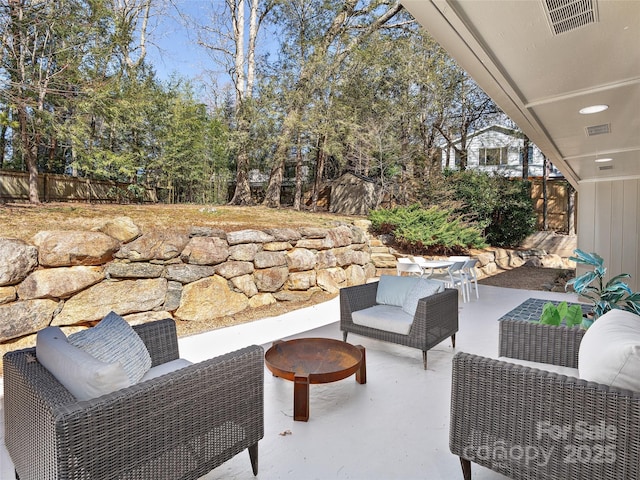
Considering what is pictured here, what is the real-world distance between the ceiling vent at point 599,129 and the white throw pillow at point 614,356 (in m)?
1.88

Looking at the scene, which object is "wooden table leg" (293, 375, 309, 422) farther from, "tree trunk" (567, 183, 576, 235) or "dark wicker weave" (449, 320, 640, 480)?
"tree trunk" (567, 183, 576, 235)

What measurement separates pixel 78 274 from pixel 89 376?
2.66 m

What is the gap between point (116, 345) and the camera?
1.84m

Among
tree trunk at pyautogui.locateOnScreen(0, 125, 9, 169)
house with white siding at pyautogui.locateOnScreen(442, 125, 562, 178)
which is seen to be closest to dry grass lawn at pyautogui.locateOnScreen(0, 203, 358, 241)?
tree trunk at pyautogui.locateOnScreen(0, 125, 9, 169)

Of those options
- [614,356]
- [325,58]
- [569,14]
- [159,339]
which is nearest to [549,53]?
[569,14]

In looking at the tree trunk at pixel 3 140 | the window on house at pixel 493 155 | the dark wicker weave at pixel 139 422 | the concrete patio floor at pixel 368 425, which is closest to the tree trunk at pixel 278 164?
the tree trunk at pixel 3 140

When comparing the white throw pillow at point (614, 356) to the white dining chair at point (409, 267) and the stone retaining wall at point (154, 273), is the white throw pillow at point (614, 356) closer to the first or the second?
the stone retaining wall at point (154, 273)

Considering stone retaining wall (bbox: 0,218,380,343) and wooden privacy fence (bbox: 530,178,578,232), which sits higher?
wooden privacy fence (bbox: 530,178,578,232)

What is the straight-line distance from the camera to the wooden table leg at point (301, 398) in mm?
2270

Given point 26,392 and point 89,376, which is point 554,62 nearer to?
point 89,376

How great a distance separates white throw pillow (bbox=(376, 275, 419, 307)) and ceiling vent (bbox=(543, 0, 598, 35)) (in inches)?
95.8

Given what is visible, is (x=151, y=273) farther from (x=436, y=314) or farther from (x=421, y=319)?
(x=436, y=314)

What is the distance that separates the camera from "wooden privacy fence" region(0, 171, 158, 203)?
482 centimetres

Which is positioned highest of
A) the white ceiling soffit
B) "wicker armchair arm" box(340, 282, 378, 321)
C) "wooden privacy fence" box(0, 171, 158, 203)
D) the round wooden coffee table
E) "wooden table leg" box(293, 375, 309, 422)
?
the white ceiling soffit
